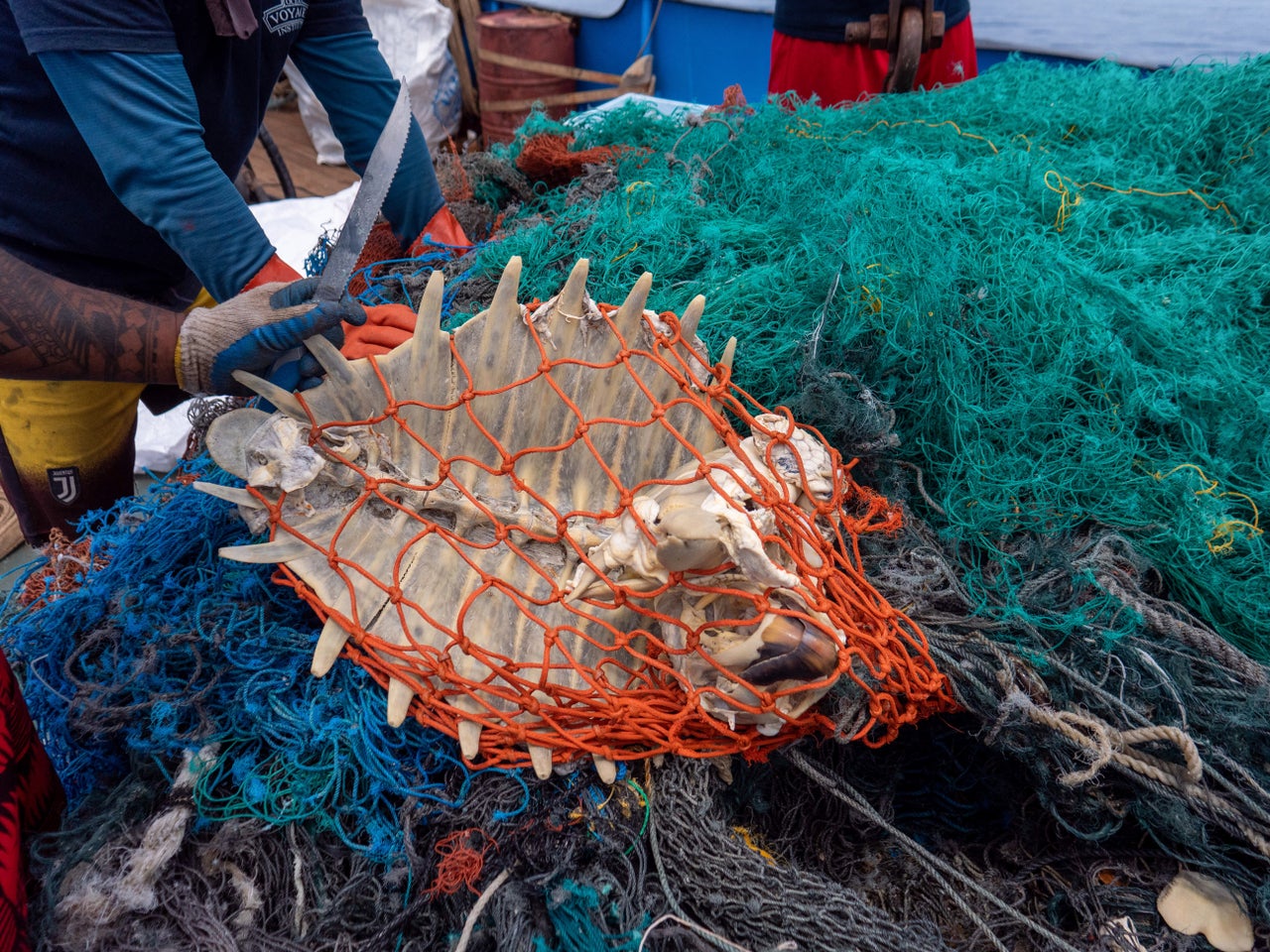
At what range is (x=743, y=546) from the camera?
128 cm

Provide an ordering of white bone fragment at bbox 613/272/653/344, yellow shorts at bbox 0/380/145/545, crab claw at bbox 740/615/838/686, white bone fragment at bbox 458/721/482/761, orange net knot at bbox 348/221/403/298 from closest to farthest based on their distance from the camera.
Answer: crab claw at bbox 740/615/838/686, white bone fragment at bbox 458/721/482/761, white bone fragment at bbox 613/272/653/344, yellow shorts at bbox 0/380/145/545, orange net knot at bbox 348/221/403/298

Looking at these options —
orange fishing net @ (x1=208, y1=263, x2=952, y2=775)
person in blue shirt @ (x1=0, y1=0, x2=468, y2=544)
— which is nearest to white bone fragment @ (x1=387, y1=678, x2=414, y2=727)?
orange fishing net @ (x1=208, y1=263, x2=952, y2=775)

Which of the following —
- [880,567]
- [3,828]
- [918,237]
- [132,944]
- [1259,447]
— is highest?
[918,237]

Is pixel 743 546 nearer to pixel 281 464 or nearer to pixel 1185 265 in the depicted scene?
pixel 281 464

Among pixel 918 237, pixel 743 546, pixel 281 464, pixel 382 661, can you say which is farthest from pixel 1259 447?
pixel 281 464

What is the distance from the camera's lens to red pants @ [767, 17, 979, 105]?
11.1 feet

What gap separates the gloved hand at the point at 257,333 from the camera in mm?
1529

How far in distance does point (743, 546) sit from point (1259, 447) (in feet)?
3.98

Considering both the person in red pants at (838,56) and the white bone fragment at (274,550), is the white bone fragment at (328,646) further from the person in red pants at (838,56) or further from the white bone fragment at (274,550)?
the person in red pants at (838,56)

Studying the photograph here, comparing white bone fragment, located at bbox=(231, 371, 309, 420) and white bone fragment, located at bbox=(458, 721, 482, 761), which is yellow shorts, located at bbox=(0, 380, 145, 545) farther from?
white bone fragment, located at bbox=(458, 721, 482, 761)

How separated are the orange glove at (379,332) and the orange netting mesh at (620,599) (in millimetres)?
120

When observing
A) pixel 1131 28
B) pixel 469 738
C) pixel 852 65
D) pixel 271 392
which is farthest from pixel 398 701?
pixel 1131 28

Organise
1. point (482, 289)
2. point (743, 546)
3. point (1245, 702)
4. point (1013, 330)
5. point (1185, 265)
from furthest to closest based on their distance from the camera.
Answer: point (482, 289)
point (1185, 265)
point (1013, 330)
point (1245, 702)
point (743, 546)

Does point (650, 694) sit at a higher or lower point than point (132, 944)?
higher
